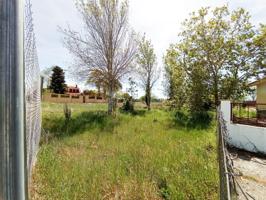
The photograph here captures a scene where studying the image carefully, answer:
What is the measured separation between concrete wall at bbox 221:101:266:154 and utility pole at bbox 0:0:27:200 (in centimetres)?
787

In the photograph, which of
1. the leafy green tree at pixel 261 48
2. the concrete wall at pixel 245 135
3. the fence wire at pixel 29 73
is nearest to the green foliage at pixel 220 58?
the leafy green tree at pixel 261 48

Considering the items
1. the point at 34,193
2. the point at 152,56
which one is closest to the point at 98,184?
the point at 34,193

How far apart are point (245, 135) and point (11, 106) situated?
8.38 metres

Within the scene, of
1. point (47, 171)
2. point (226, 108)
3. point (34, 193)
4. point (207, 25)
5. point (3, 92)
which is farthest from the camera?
point (207, 25)

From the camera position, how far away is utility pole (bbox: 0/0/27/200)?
739mm

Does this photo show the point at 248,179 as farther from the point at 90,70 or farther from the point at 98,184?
the point at 90,70

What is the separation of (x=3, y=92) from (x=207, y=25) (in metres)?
17.7

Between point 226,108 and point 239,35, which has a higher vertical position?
point 239,35

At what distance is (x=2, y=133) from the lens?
0.74 meters

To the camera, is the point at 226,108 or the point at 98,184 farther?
the point at 226,108

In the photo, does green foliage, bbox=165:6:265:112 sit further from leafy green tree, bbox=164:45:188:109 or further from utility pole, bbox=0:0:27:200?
utility pole, bbox=0:0:27:200

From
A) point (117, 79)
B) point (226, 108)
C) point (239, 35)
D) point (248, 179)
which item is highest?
point (239, 35)

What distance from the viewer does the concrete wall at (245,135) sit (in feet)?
23.9

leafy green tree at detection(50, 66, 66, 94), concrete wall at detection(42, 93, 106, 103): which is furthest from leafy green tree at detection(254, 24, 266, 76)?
leafy green tree at detection(50, 66, 66, 94)
